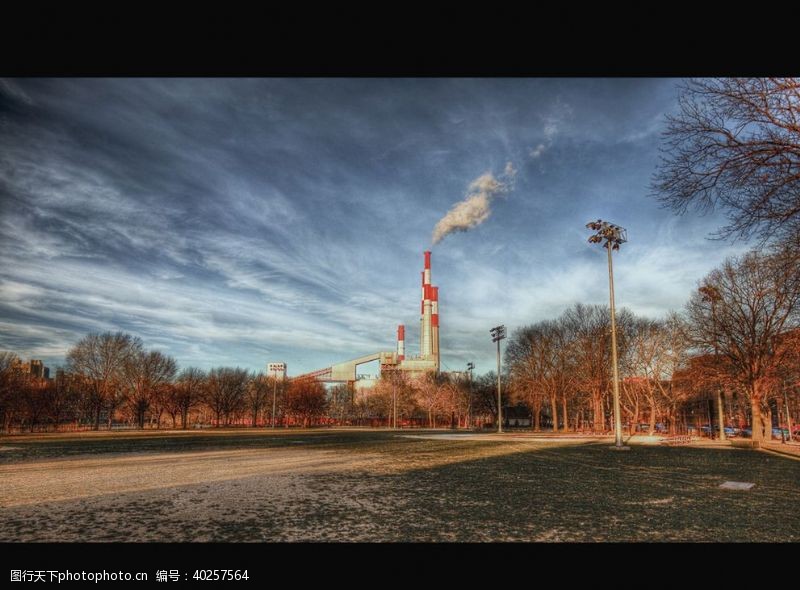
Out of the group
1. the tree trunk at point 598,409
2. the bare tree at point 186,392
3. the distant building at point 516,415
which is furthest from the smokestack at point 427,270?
the tree trunk at point 598,409

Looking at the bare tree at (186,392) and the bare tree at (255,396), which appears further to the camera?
the bare tree at (255,396)

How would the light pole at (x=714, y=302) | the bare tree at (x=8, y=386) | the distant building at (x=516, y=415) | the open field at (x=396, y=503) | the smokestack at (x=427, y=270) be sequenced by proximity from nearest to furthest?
the open field at (x=396, y=503), the light pole at (x=714, y=302), the bare tree at (x=8, y=386), the distant building at (x=516, y=415), the smokestack at (x=427, y=270)

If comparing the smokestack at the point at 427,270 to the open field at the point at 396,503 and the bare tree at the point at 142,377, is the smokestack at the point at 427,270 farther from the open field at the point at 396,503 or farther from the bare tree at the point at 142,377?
the open field at the point at 396,503

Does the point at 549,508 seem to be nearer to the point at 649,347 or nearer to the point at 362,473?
the point at 362,473

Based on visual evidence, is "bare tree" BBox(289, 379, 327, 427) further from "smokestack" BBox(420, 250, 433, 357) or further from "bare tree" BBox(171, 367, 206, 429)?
"smokestack" BBox(420, 250, 433, 357)

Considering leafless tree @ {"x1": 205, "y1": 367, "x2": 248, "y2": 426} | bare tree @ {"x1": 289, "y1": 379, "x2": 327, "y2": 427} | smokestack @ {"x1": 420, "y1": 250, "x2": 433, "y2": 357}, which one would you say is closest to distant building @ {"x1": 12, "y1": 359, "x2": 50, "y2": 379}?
leafless tree @ {"x1": 205, "y1": 367, "x2": 248, "y2": 426}

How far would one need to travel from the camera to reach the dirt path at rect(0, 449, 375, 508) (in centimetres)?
1090

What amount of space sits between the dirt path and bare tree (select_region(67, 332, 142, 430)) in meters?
44.1

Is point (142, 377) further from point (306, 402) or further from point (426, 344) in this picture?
point (426, 344)
